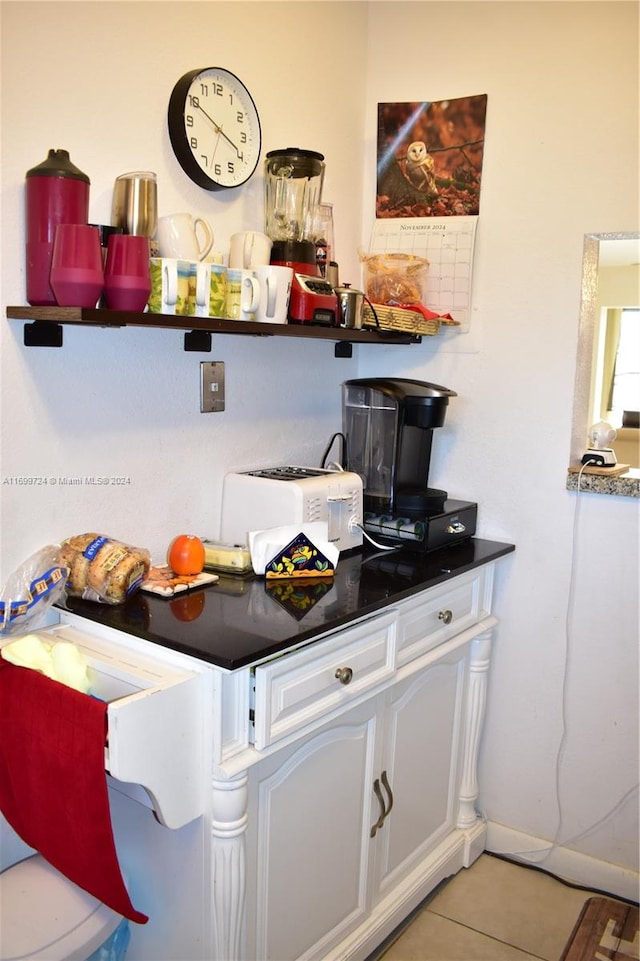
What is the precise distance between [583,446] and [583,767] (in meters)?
0.90

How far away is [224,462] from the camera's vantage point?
2051 millimetres

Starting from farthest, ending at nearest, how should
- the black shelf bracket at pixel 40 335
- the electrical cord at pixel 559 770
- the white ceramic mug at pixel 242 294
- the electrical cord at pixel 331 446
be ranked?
the electrical cord at pixel 331 446 < the electrical cord at pixel 559 770 < the white ceramic mug at pixel 242 294 < the black shelf bracket at pixel 40 335

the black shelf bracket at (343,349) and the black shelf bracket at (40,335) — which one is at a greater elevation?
the black shelf bracket at (343,349)

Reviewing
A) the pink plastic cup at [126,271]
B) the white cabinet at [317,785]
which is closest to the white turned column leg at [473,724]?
the white cabinet at [317,785]

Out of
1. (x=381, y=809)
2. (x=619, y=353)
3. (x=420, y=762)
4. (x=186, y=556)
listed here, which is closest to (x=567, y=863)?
(x=420, y=762)

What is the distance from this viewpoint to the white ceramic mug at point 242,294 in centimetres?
172

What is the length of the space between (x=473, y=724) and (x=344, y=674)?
0.83 m

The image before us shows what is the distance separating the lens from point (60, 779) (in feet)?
4.49

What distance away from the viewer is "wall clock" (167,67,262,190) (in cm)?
175

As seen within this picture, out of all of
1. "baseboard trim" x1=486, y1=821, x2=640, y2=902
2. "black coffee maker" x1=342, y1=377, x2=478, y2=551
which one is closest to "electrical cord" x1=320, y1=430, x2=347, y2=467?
"black coffee maker" x1=342, y1=377, x2=478, y2=551

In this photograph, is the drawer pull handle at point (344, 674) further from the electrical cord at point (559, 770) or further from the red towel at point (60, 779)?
the electrical cord at point (559, 770)

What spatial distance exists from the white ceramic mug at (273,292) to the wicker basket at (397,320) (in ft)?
1.19

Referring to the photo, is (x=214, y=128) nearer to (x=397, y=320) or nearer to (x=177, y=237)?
(x=177, y=237)

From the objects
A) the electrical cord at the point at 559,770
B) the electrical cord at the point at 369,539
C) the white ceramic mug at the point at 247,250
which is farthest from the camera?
the electrical cord at the point at 559,770
